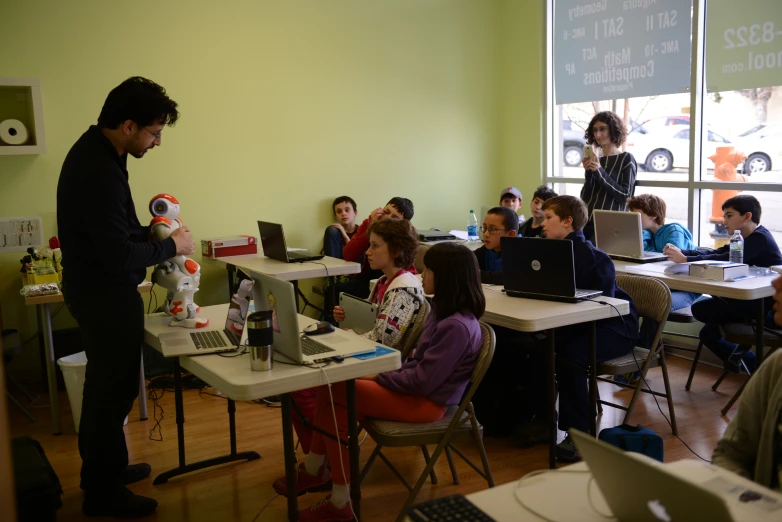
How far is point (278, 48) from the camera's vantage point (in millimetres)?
5797

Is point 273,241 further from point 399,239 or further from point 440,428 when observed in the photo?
point 440,428

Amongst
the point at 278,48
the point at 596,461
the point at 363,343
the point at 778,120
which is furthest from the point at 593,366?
the point at 278,48

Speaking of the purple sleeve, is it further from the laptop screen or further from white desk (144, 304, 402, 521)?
the laptop screen

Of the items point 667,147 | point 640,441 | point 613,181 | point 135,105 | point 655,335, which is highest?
point 135,105

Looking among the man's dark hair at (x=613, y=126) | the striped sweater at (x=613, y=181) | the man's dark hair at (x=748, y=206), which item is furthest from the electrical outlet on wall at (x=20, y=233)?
the man's dark hair at (x=748, y=206)

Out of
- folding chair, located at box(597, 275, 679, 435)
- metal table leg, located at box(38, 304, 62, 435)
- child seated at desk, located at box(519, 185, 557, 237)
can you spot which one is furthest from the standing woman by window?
metal table leg, located at box(38, 304, 62, 435)

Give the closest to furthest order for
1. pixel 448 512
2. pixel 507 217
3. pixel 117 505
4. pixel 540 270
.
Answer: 1. pixel 448 512
2. pixel 117 505
3. pixel 540 270
4. pixel 507 217

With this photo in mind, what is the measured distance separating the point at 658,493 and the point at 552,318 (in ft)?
6.56

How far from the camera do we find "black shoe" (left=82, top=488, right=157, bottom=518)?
9.63ft

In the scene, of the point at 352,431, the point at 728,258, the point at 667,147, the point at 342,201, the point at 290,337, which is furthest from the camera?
the point at 342,201

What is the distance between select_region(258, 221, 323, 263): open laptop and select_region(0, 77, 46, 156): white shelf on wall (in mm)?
1522

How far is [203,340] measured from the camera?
2.80 metres

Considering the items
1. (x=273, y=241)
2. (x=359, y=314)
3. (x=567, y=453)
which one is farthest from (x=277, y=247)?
(x=567, y=453)

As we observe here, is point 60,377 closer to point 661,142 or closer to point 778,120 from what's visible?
point 661,142
